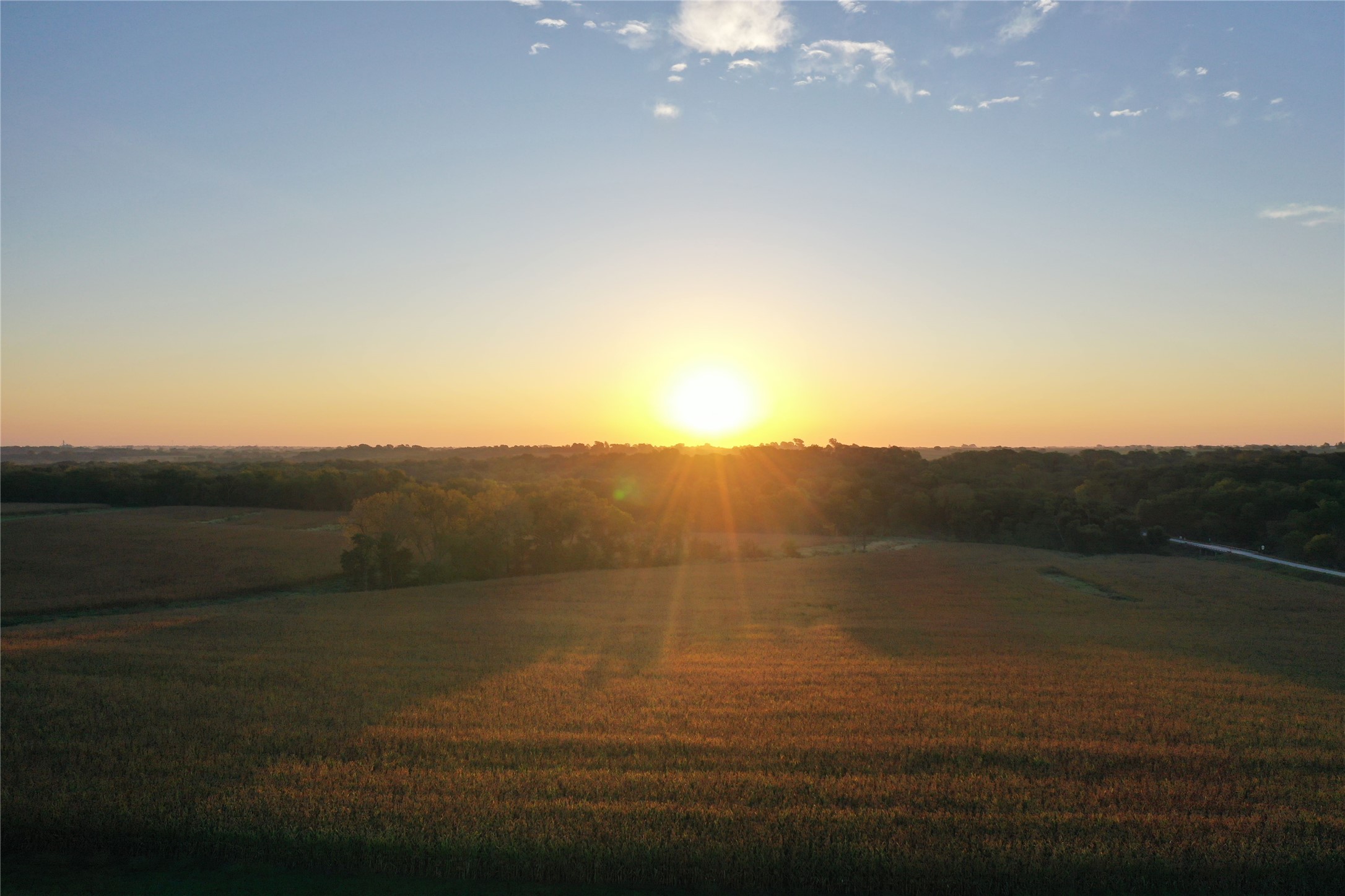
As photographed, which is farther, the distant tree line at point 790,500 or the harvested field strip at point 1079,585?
the distant tree line at point 790,500

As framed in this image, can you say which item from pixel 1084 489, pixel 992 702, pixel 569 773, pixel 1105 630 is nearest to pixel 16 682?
pixel 569 773

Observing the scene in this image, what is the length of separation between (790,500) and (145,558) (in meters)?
57.0

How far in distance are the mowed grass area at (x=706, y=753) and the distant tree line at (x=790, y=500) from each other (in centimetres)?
2363

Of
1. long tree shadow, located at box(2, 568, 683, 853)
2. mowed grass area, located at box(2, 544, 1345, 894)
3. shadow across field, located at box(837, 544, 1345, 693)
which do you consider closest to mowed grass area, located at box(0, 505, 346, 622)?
long tree shadow, located at box(2, 568, 683, 853)

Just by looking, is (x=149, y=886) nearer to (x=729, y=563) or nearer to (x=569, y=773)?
(x=569, y=773)

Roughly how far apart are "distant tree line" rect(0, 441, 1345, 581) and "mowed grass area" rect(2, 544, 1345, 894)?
2363 cm

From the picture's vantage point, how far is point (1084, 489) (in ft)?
255

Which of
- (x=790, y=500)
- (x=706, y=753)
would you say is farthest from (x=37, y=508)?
(x=706, y=753)

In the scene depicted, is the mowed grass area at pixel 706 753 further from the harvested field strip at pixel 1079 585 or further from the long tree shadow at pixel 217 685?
the harvested field strip at pixel 1079 585

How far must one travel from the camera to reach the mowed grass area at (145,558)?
36.7 metres

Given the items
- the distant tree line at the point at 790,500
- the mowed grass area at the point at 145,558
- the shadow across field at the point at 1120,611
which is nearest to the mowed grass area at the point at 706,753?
the shadow across field at the point at 1120,611

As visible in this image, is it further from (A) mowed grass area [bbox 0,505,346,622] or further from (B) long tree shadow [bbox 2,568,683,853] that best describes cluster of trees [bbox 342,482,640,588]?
(B) long tree shadow [bbox 2,568,683,853]

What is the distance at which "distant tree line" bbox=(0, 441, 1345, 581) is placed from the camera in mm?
48781

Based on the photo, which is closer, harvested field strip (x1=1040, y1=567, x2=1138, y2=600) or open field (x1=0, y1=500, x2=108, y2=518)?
harvested field strip (x1=1040, y1=567, x2=1138, y2=600)
